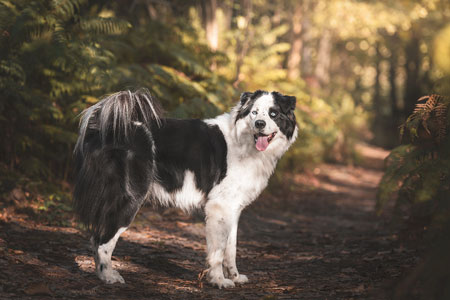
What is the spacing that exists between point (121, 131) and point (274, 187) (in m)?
6.56

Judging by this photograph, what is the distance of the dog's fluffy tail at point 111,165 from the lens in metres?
4.34

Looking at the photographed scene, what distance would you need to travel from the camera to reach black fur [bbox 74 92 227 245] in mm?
4355

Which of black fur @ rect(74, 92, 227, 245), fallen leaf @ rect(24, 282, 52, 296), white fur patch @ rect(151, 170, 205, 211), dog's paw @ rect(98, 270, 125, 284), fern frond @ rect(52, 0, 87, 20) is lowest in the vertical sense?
dog's paw @ rect(98, 270, 125, 284)

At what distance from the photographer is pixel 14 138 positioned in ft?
21.8

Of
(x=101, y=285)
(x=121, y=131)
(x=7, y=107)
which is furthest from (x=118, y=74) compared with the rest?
(x=101, y=285)

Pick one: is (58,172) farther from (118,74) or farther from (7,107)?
(118,74)

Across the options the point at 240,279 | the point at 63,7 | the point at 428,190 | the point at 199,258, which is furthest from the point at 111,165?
the point at 63,7

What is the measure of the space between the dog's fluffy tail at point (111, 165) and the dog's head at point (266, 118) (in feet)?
3.43

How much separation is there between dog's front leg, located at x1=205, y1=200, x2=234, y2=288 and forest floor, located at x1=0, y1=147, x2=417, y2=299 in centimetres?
12

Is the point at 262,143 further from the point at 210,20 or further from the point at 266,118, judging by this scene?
the point at 210,20

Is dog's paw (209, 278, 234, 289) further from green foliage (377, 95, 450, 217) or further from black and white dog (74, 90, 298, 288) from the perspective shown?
green foliage (377, 95, 450, 217)

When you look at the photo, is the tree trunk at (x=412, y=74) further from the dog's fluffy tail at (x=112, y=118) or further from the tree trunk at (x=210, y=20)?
the dog's fluffy tail at (x=112, y=118)

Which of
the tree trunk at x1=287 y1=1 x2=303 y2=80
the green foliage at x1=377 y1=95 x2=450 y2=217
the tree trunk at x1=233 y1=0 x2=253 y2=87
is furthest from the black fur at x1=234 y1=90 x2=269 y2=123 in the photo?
the tree trunk at x1=287 y1=1 x2=303 y2=80

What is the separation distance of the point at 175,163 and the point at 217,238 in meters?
0.87
